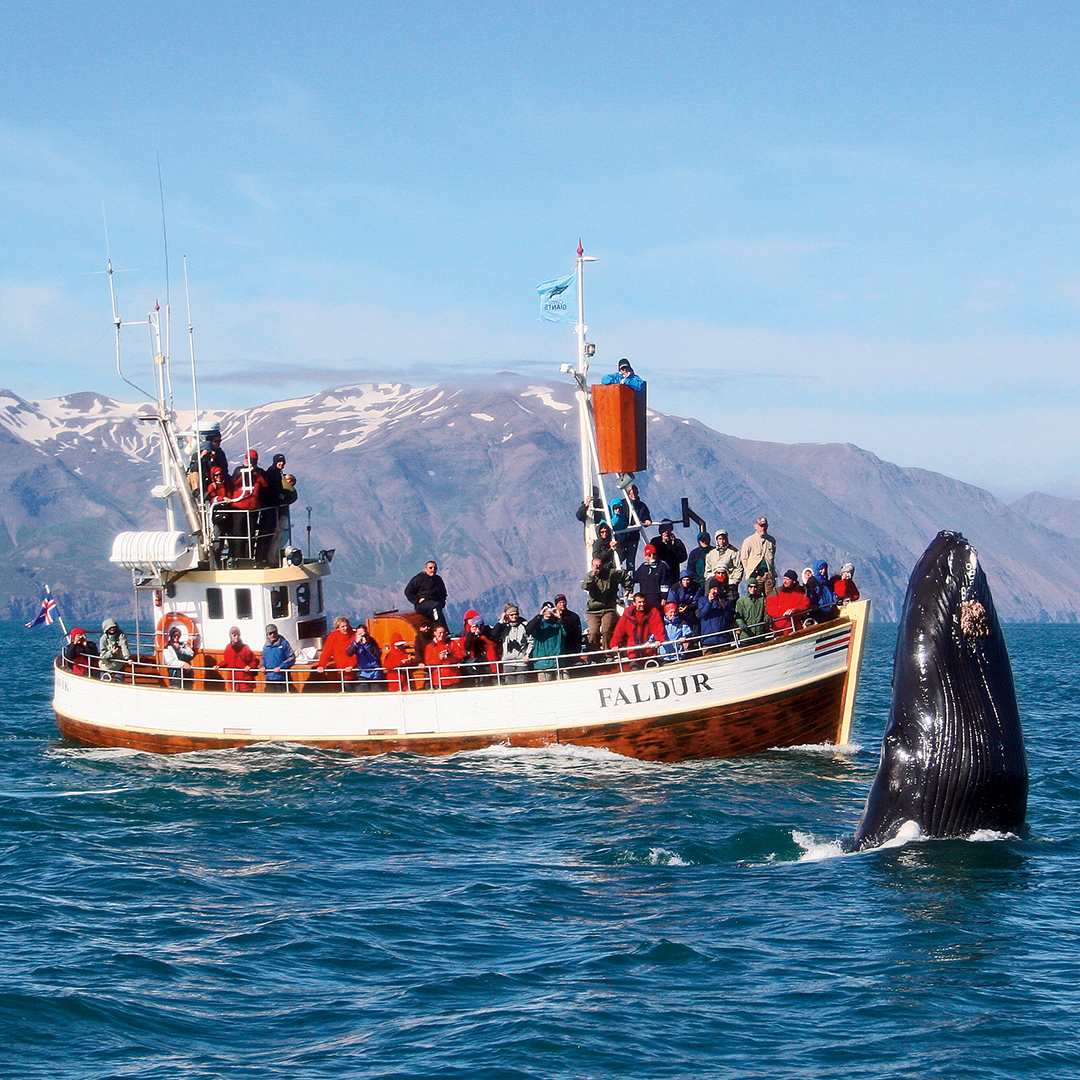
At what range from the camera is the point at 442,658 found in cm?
2505

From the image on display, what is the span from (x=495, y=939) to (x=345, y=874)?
358 centimetres

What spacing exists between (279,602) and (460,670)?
16.6ft

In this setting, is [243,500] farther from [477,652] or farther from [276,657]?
[477,652]

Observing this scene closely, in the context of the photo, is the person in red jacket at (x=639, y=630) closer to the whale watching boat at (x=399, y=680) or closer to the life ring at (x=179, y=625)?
the whale watching boat at (x=399, y=680)

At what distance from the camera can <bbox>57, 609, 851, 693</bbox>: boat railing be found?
23.8 metres

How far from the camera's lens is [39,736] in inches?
1292

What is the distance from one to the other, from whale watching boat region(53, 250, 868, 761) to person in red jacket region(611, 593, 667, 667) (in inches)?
6.4

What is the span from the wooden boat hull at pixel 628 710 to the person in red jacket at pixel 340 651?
1.78 ft

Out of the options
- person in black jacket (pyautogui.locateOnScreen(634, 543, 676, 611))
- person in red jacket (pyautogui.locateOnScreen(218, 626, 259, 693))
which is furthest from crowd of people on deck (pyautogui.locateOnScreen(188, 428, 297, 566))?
person in black jacket (pyautogui.locateOnScreen(634, 543, 676, 611))

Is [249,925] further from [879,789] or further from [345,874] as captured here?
[879,789]

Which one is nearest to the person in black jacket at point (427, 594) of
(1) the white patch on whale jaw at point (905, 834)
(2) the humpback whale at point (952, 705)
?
(1) the white patch on whale jaw at point (905, 834)

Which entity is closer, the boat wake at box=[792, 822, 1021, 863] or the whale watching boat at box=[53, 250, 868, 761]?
the boat wake at box=[792, 822, 1021, 863]

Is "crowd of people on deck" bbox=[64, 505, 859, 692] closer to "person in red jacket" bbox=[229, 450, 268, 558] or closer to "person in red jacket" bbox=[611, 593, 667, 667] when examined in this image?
"person in red jacket" bbox=[611, 593, 667, 667]

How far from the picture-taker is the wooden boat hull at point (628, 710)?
77.6 feet
